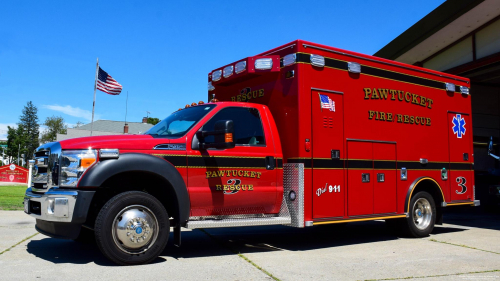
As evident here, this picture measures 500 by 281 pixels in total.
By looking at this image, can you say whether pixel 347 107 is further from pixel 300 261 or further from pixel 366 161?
pixel 300 261

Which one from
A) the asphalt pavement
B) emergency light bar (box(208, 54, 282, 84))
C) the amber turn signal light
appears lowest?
the asphalt pavement

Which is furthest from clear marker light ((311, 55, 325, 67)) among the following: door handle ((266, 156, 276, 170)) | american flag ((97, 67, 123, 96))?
american flag ((97, 67, 123, 96))

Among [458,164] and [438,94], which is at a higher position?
[438,94]

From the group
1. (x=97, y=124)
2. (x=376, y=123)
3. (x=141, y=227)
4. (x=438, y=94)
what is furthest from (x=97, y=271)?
(x=97, y=124)

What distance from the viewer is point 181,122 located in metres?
6.32

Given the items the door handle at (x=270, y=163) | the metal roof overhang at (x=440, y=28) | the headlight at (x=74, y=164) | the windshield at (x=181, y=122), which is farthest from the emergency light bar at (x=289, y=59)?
the metal roof overhang at (x=440, y=28)

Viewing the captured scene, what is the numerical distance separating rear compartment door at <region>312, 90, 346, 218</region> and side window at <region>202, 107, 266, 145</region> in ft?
2.83

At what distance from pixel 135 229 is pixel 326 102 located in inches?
138

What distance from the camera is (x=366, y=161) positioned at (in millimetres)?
7383

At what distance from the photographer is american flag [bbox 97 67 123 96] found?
24163mm

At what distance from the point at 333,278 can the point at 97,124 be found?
2364 inches

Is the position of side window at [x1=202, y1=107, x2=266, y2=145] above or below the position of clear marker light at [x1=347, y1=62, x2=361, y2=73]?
below

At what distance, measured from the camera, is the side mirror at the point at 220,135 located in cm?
553

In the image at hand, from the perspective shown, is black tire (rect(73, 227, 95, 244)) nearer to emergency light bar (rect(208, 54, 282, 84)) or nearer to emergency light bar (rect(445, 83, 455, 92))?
emergency light bar (rect(208, 54, 282, 84))
